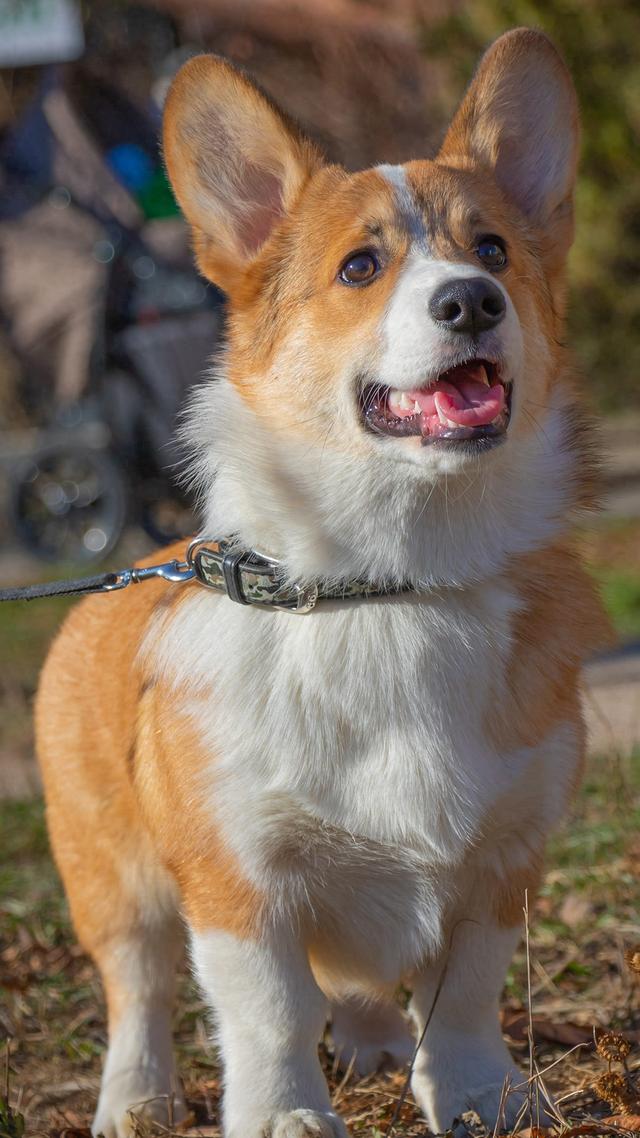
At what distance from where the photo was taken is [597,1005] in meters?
3.21

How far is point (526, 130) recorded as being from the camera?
3090 millimetres

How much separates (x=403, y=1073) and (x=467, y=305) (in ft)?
5.43

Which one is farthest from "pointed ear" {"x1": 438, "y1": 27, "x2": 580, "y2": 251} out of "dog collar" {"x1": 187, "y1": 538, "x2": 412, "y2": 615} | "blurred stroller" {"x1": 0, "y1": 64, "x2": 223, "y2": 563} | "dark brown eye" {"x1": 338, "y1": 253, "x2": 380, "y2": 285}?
"blurred stroller" {"x1": 0, "y1": 64, "x2": 223, "y2": 563}

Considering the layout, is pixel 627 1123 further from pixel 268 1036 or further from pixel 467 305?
pixel 467 305

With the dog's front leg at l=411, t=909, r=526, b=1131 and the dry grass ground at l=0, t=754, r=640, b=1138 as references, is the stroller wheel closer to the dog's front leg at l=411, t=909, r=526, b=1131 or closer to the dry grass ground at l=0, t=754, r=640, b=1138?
the dry grass ground at l=0, t=754, r=640, b=1138

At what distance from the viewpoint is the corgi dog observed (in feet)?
8.10

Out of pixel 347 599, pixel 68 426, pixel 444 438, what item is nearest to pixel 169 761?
pixel 347 599

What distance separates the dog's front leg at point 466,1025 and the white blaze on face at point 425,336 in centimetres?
104

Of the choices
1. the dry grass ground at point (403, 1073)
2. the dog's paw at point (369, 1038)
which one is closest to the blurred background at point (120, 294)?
the dry grass ground at point (403, 1073)

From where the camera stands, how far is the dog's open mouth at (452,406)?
251 cm

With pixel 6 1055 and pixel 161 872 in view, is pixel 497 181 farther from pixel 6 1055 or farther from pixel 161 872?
pixel 6 1055

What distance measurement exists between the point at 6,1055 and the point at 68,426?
6495 millimetres

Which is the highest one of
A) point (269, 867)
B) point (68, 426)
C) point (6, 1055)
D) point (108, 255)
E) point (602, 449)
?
point (602, 449)

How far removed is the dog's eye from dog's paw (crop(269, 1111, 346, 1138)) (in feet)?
5.35
